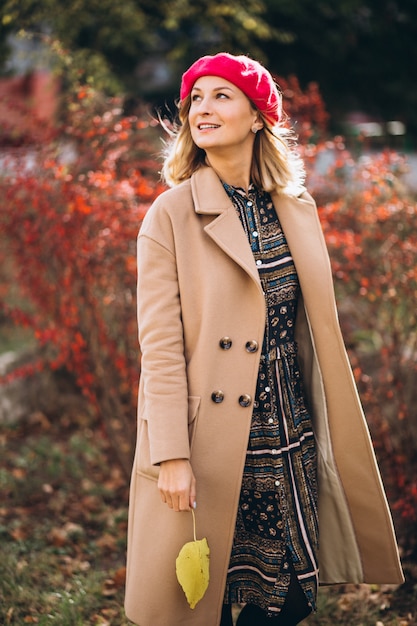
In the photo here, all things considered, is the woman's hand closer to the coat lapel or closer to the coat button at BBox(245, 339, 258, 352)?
the coat button at BBox(245, 339, 258, 352)

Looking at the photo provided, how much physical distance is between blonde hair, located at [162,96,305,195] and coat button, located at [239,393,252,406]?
75cm

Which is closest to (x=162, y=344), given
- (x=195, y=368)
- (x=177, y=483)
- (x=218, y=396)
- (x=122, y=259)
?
(x=195, y=368)

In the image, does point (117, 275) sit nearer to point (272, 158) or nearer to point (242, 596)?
point (272, 158)

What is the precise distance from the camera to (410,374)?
4.35 meters

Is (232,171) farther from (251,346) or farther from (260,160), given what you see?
(251,346)

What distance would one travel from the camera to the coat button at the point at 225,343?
2.33m

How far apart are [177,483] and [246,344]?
0.49m

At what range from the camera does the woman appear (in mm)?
2318

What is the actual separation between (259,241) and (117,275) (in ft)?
5.60

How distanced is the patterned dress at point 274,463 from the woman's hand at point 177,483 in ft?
0.91

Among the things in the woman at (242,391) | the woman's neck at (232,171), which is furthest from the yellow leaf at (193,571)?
the woman's neck at (232,171)

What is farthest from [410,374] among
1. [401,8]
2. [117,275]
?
[401,8]

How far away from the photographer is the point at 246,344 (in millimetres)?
2342

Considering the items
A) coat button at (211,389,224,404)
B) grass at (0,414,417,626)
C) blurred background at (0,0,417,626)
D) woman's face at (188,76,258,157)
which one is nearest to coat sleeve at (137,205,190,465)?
coat button at (211,389,224,404)
